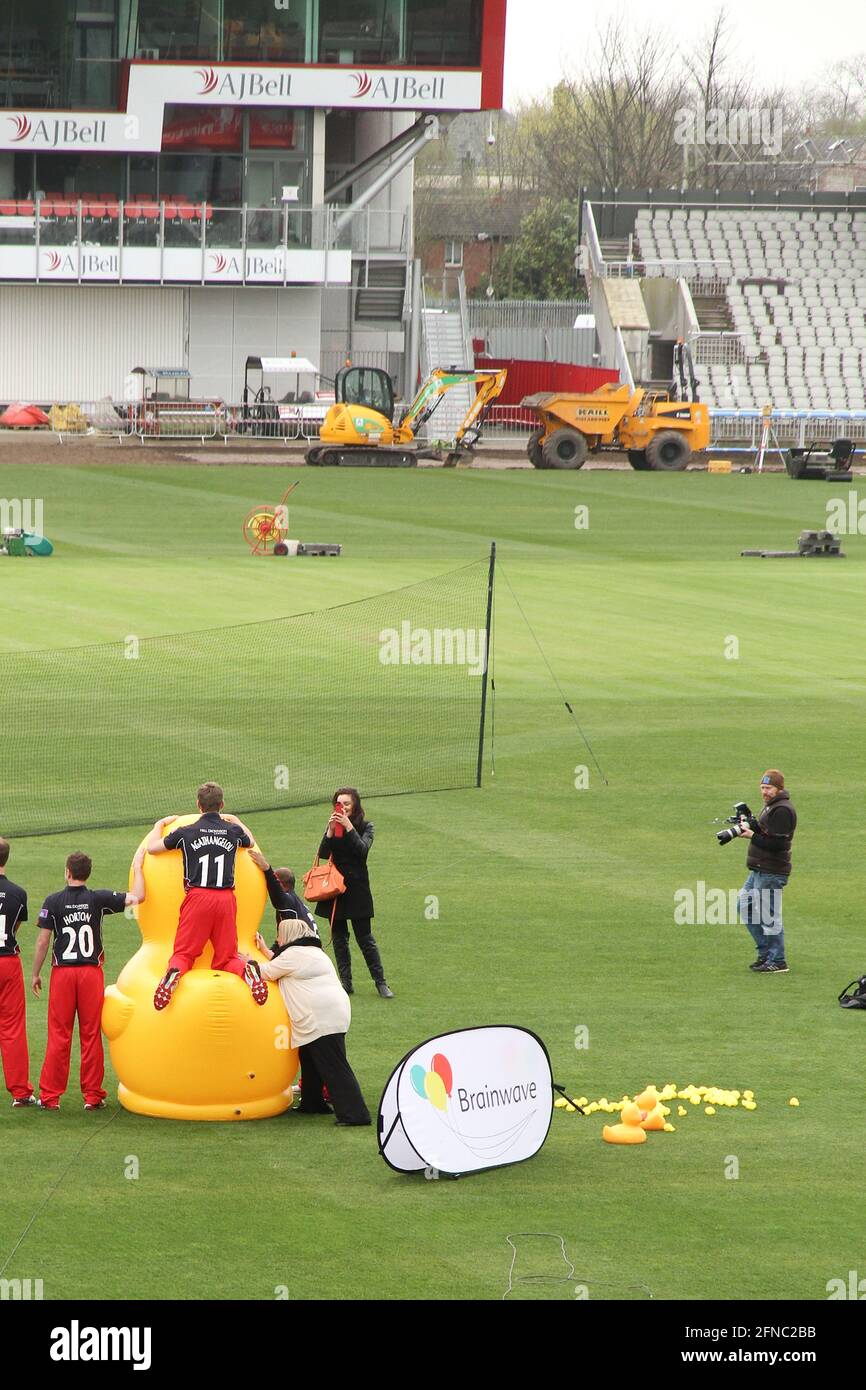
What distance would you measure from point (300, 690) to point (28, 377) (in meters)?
51.6

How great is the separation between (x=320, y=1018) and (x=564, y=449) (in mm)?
53505

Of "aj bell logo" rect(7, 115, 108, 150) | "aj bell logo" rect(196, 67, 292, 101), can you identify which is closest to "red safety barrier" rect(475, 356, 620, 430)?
"aj bell logo" rect(196, 67, 292, 101)

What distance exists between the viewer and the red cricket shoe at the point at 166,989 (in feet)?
41.8

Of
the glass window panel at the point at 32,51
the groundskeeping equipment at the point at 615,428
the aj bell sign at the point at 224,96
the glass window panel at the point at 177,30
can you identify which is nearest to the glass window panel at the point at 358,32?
the aj bell sign at the point at 224,96

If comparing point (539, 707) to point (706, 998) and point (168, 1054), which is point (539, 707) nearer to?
point (706, 998)

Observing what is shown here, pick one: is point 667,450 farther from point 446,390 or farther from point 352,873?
point 352,873

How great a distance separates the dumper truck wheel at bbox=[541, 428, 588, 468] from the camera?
2537 inches

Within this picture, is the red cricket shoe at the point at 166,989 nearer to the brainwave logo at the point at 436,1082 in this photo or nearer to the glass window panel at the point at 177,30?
the brainwave logo at the point at 436,1082

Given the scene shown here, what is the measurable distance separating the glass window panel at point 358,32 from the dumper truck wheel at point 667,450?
74.7 feet

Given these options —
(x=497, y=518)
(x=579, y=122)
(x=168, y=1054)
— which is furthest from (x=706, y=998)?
(x=579, y=122)

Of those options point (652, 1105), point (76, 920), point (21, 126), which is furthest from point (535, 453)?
point (652, 1105)

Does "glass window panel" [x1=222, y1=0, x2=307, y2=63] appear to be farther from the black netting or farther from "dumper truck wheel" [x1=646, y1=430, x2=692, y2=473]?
the black netting

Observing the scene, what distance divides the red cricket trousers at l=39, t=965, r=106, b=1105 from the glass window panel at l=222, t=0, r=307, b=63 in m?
68.6

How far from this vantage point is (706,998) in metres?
15.7
